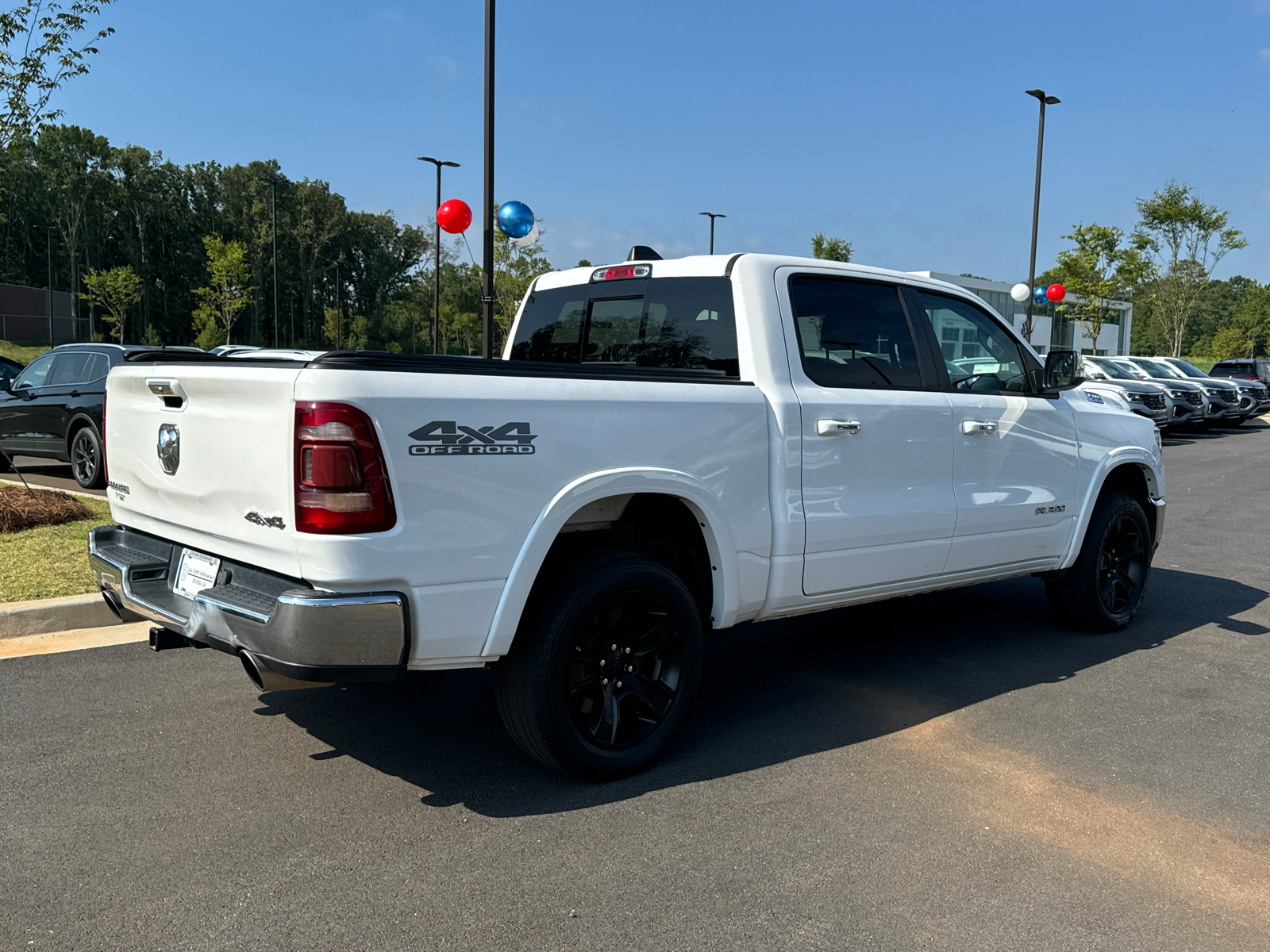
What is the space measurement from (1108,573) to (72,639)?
5883 mm

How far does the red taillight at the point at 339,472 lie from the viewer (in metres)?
3.01

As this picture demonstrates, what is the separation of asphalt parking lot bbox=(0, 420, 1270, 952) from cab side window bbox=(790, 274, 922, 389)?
1526 millimetres

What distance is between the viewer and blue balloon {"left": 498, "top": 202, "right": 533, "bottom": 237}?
11.8 m

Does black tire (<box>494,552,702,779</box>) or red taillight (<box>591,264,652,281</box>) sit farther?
red taillight (<box>591,264,652,281</box>)

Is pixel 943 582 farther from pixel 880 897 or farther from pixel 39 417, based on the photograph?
pixel 39 417

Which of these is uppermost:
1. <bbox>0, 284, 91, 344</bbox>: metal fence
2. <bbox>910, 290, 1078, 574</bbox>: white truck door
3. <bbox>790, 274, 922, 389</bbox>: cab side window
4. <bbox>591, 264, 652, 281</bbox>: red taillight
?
<bbox>0, 284, 91, 344</bbox>: metal fence

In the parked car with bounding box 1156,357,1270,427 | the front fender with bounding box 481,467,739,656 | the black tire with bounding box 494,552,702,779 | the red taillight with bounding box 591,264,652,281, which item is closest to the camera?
the front fender with bounding box 481,467,739,656

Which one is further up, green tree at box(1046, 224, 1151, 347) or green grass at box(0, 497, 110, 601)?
green tree at box(1046, 224, 1151, 347)

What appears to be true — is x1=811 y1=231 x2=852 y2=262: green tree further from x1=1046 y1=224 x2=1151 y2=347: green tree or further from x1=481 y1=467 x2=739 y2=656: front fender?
x1=481 y1=467 x2=739 y2=656: front fender

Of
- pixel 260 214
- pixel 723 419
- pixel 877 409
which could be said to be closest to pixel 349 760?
pixel 723 419

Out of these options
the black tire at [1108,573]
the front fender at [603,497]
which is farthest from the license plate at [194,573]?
the black tire at [1108,573]

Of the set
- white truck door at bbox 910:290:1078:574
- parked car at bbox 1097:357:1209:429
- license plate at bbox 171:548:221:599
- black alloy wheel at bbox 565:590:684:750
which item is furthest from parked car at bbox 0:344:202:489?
parked car at bbox 1097:357:1209:429

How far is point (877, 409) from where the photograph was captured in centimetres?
444

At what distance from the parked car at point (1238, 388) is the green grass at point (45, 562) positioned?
89.2ft
